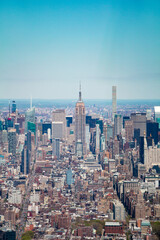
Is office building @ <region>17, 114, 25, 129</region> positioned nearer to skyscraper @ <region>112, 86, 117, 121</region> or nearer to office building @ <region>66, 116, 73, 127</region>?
office building @ <region>66, 116, 73, 127</region>

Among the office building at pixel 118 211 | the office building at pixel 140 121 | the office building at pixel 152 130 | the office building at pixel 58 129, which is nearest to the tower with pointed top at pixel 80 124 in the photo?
the office building at pixel 58 129

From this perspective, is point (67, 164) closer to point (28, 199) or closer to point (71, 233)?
point (28, 199)

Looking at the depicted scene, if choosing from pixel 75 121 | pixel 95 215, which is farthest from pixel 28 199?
pixel 75 121

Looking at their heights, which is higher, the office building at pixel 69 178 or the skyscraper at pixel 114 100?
the skyscraper at pixel 114 100

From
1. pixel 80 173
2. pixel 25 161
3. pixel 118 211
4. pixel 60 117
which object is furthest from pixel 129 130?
pixel 118 211

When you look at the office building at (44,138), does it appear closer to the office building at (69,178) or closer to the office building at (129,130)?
the office building at (129,130)

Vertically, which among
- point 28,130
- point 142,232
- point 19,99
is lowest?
point 142,232

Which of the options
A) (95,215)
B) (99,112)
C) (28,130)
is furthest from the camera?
(28,130)
